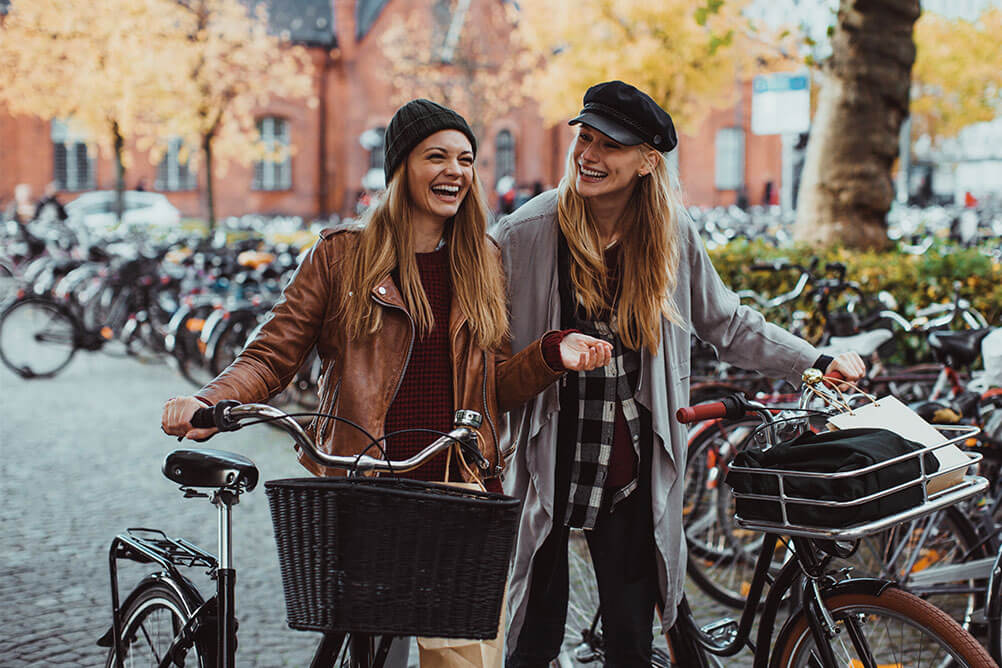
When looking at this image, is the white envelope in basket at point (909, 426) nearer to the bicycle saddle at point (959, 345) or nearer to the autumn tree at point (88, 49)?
the bicycle saddle at point (959, 345)

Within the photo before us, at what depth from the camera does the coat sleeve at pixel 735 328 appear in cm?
304

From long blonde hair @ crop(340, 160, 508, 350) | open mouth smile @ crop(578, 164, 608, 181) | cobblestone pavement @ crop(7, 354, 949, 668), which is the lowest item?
cobblestone pavement @ crop(7, 354, 949, 668)

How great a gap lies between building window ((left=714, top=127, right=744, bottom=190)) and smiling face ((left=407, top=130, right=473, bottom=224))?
41.4 meters

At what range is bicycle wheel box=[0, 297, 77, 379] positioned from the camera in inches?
433

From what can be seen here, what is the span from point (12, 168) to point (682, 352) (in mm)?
35160

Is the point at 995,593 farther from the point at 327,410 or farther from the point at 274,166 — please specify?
the point at 274,166

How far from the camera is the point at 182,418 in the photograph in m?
2.33

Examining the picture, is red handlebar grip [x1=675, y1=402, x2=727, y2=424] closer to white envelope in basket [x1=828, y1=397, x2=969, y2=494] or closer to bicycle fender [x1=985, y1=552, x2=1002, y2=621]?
white envelope in basket [x1=828, y1=397, x2=969, y2=494]

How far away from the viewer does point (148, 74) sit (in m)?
18.9

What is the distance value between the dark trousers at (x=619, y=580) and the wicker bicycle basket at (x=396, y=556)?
0.89 meters

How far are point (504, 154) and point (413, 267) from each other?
1468 inches

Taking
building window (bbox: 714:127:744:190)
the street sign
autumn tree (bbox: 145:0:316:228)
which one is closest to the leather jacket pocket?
the street sign

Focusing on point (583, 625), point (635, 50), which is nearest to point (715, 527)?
point (583, 625)

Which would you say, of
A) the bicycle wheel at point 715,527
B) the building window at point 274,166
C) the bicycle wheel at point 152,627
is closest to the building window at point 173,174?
the building window at point 274,166
